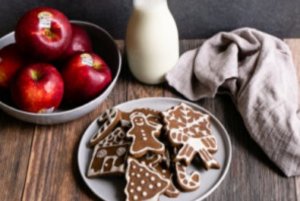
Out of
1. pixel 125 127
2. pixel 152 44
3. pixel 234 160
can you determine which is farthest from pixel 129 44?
pixel 234 160

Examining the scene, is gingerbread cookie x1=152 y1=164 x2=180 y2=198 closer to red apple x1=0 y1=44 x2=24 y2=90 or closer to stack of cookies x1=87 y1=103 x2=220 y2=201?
stack of cookies x1=87 y1=103 x2=220 y2=201

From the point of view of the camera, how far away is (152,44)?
0.78 metres

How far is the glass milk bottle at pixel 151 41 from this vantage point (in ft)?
2.50

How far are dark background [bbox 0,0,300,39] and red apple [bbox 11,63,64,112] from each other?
0.60 feet

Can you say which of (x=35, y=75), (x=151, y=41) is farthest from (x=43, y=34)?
(x=151, y=41)

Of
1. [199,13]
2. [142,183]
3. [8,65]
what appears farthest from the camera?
[199,13]

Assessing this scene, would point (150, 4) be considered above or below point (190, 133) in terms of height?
above

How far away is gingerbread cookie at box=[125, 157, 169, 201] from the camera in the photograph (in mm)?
651

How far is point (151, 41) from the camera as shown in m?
0.78

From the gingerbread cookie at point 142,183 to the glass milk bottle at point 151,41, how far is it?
19 cm

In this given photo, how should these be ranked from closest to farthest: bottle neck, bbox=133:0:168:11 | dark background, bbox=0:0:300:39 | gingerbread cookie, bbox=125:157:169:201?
gingerbread cookie, bbox=125:157:169:201, bottle neck, bbox=133:0:168:11, dark background, bbox=0:0:300:39

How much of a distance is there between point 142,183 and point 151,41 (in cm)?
24

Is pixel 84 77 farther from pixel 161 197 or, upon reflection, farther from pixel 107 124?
pixel 161 197

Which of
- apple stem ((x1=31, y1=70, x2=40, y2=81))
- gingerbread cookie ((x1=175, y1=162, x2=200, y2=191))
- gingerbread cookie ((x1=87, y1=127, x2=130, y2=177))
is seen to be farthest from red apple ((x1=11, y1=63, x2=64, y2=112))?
gingerbread cookie ((x1=175, y1=162, x2=200, y2=191))
